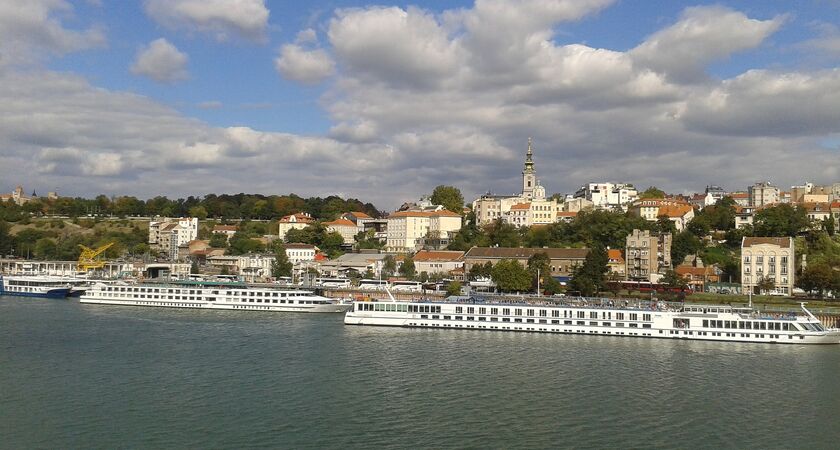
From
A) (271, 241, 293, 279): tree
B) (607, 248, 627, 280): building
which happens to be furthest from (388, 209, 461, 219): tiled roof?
(607, 248, 627, 280): building

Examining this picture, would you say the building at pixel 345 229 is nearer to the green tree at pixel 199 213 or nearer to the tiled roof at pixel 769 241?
the green tree at pixel 199 213

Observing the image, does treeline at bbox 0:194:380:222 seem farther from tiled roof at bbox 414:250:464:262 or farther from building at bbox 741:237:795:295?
building at bbox 741:237:795:295

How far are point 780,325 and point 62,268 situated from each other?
65857mm

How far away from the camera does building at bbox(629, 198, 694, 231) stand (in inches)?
2584

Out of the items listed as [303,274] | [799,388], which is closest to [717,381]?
[799,388]

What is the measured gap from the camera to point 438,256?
59000 mm

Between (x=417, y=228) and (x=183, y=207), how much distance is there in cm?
4486

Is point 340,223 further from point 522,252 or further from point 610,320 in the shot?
point 610,320

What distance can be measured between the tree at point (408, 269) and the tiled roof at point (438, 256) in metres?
1.43

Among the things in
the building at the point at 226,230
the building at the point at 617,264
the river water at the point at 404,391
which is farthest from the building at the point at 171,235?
the river water at the point at 404,391

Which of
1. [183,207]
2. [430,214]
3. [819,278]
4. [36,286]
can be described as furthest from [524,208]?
[183,207]

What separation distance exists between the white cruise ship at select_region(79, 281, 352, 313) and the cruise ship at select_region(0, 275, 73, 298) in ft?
21.9

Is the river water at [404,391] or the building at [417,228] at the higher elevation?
the building at [417,228]

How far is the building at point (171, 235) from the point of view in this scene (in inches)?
3189
